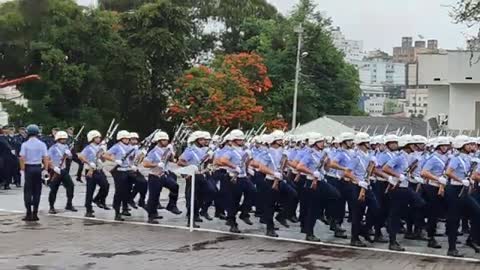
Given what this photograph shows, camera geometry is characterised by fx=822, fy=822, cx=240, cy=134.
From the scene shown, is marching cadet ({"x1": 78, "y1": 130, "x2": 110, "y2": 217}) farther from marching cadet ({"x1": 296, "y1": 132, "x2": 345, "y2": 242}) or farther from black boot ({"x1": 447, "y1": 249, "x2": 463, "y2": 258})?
black boot ({"x1": 447, "y1": 249, "x2": 463, "y2": 258})

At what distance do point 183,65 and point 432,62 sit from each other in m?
15.0

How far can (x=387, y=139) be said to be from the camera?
14.2 meters

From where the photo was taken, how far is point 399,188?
43.9ft

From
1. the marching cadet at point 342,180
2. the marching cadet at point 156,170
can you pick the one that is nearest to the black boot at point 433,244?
the marching cadet at point 342,180

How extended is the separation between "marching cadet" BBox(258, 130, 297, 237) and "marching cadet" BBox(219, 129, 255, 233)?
18.1 inches

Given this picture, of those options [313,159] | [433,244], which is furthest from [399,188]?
[313,159]

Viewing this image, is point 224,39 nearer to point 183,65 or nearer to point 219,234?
point 183,65

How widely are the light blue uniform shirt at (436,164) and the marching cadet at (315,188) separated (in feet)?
5.48

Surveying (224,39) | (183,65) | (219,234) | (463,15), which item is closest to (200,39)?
(224,39)

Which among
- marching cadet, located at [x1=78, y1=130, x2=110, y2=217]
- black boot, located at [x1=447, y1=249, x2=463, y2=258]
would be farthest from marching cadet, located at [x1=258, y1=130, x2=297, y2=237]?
marching cadet, located at [x1=78, y1=130, x2=110, y2=217]

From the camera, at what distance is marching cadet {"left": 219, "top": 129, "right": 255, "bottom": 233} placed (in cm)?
1527

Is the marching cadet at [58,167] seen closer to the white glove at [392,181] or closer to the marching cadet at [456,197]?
the white glove at [392,181]

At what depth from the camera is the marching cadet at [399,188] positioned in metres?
13.3

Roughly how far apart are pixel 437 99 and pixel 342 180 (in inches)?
1481
